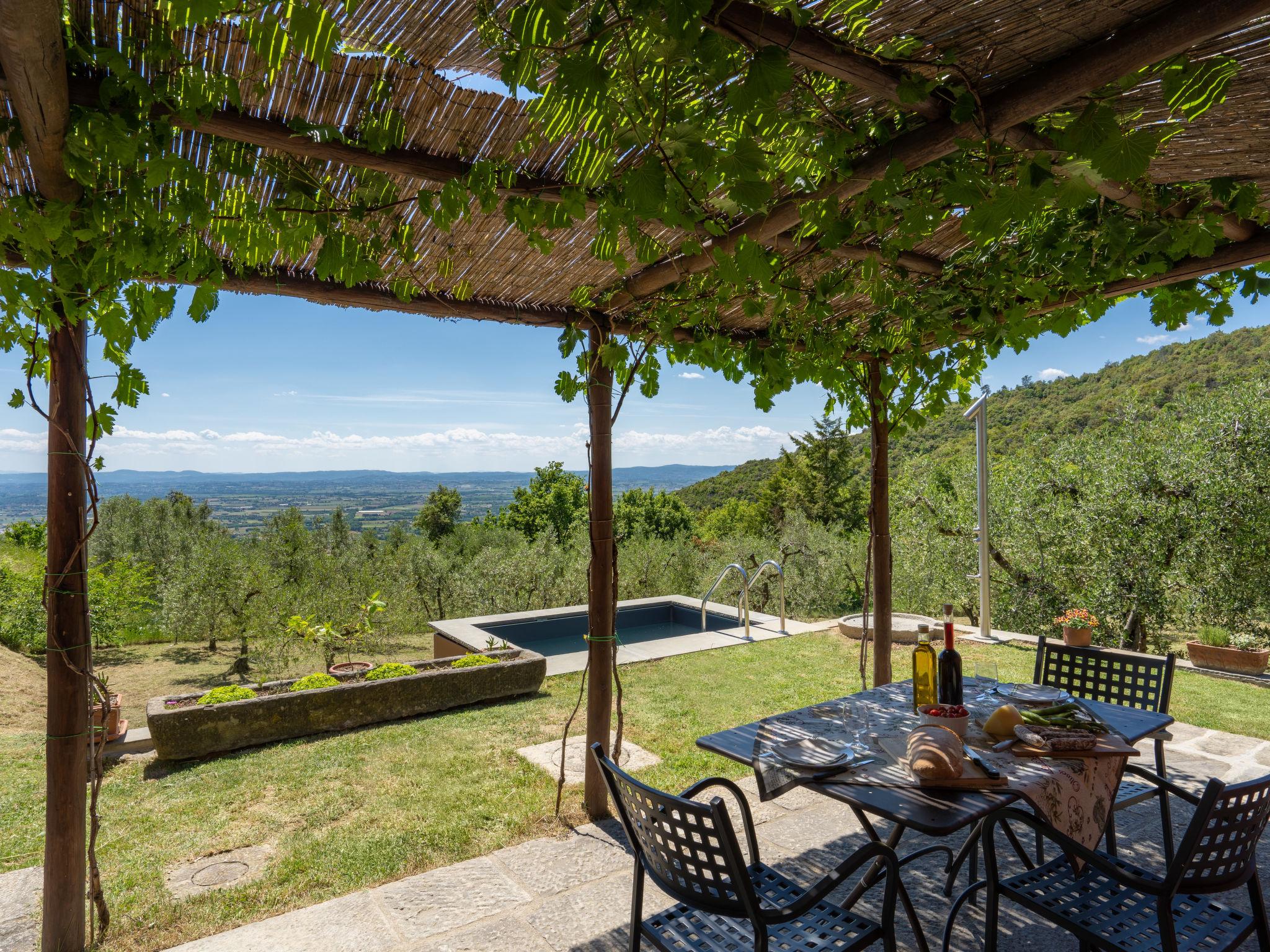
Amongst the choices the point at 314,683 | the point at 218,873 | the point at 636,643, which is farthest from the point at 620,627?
the point at 218,873

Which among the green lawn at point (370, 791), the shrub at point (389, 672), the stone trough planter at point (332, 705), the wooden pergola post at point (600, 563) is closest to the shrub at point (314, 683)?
the stone trough planter at point (332, 705)

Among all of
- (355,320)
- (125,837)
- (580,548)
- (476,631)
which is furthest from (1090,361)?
(125,837)

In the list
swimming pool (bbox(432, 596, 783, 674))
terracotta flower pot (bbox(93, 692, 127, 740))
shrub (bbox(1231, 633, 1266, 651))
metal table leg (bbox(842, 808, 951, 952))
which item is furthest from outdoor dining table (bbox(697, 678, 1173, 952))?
shrub (bbox(1231, 633, 1266, 651))

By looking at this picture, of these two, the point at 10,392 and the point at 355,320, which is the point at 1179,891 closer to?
the point at 10,392

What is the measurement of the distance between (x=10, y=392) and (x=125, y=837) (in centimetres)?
221

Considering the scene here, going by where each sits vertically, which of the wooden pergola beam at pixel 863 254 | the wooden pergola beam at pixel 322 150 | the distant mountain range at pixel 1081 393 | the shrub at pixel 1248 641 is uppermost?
the distant mountain range at pixel 1081 393

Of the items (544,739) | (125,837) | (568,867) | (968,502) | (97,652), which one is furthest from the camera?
(968,502)

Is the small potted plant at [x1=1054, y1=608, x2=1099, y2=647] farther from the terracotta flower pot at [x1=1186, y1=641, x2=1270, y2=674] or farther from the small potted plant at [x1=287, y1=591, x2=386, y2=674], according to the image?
the small potted plant at [x1=287, y1=591, x2=386, y2=674]

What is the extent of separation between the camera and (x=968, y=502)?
9836 millimetres

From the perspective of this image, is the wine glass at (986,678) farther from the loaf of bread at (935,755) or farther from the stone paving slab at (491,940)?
the stone paving slab at (491,940)

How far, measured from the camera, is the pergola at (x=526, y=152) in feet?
4.91

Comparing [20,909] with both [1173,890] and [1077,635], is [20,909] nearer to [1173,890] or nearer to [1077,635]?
[1173,890]

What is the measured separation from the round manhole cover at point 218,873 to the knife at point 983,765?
2752mm

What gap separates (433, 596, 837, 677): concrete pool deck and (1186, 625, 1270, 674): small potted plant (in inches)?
121
